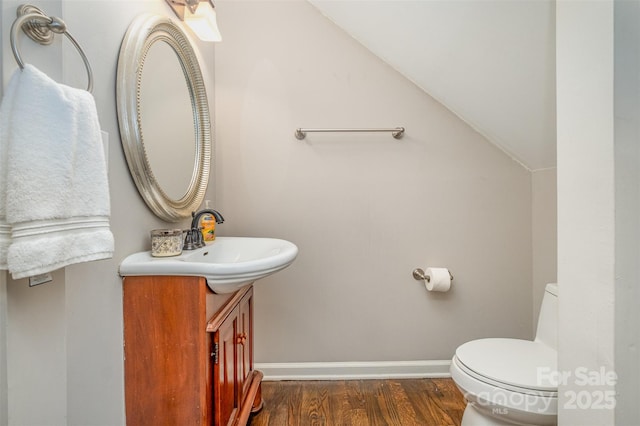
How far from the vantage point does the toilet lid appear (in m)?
0.96

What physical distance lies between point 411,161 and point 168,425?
162cm

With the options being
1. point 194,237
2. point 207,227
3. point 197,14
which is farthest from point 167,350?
point 197,14

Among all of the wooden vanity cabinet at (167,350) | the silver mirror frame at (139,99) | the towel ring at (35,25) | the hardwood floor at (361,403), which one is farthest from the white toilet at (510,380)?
the towel ring at (35,25)

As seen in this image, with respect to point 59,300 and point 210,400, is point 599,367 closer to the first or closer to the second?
point 210,400

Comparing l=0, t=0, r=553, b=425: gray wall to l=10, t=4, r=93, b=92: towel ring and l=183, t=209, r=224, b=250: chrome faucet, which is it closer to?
l=183, t=209, r=224, b=250: chrome faucet

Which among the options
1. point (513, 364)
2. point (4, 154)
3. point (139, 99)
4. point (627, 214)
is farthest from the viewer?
point (513, 364)

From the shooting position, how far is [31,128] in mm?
505

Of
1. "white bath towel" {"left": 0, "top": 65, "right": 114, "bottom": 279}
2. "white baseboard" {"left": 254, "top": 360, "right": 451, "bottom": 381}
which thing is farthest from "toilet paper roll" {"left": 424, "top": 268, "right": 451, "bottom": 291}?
"white bath towel" {"left": 0, "top": 65, "right": 114, "bottom": 279}

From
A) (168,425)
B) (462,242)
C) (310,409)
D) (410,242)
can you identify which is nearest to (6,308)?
(168,425)

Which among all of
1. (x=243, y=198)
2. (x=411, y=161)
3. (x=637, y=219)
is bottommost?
(x=637, y=219)

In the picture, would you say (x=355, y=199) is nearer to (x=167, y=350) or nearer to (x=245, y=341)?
(x=245, y=341)

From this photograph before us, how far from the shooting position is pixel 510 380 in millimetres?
966

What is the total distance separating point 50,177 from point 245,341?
0.99 metres

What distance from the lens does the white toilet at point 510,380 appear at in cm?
93
